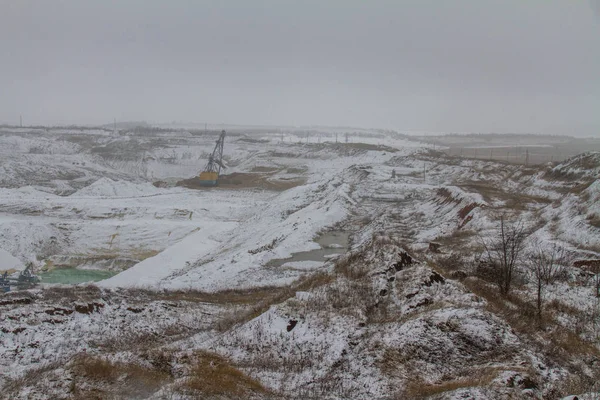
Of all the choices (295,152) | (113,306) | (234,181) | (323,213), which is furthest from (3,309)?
(295,152)

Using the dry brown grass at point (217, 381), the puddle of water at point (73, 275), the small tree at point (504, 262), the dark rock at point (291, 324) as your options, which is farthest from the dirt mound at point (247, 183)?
the dry brown grass at point (217, 381)

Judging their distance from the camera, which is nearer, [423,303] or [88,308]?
[423,303]

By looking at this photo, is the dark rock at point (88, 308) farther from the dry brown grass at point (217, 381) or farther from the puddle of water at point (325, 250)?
the puddle of water at point (325, 250)

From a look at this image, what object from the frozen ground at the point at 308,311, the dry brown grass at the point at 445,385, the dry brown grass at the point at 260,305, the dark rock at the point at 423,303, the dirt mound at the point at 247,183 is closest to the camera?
the dry brown grass at the point at 445,385

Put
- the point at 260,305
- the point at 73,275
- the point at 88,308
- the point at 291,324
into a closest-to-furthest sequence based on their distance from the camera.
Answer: the point at 291,324, the point at 88,308, the point at 260,305, the point at 73,275

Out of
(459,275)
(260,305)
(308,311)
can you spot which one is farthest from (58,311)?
(459,275)

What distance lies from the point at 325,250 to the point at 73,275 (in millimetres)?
14825

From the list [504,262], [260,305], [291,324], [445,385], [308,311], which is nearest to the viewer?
[445,385]

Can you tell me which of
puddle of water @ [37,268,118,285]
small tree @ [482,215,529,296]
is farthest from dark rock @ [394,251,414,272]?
puddle of water @ [37,268,118,285]

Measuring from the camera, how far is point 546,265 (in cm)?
1143

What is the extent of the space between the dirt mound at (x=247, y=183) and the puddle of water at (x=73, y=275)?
27.4 meters

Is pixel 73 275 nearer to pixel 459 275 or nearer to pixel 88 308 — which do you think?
pixel 88 308

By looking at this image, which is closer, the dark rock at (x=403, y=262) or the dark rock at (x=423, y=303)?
the dark rock at (x=423, y=303)

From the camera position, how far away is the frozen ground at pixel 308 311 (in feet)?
22.7
